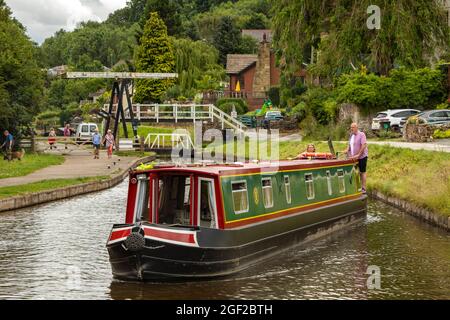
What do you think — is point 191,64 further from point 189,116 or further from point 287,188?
point 287,188

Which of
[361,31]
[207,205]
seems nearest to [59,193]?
[207,205]

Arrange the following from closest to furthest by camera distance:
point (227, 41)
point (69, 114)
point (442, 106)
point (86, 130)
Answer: point (442, 106) → point (86, 130) → point (69, 114) → point (227, 41)

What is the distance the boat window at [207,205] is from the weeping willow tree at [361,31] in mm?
28371

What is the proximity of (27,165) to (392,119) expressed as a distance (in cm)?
2022

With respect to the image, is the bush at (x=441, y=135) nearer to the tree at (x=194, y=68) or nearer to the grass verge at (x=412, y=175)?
the grass verge at (x=412, y=175)

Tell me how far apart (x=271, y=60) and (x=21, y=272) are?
2904 inches

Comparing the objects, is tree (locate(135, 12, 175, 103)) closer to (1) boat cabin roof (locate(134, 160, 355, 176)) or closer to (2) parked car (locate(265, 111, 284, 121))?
(2) parked car (locate(265, 111, 284, 121))

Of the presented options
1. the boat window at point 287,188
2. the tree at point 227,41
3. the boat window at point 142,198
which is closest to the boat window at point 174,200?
the boat window at point 142,198

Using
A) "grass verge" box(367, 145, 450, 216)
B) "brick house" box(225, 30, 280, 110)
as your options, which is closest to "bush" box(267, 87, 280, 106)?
"brick house" box(225, 30, 280, 110)

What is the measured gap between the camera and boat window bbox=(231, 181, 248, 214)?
15.8 m

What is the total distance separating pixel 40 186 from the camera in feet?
87.2

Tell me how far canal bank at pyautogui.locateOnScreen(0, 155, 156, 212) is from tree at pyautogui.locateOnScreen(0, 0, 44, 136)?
9824 millimetres

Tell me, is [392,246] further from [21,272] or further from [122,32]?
[122,32]

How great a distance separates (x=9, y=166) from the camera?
1339 inches
